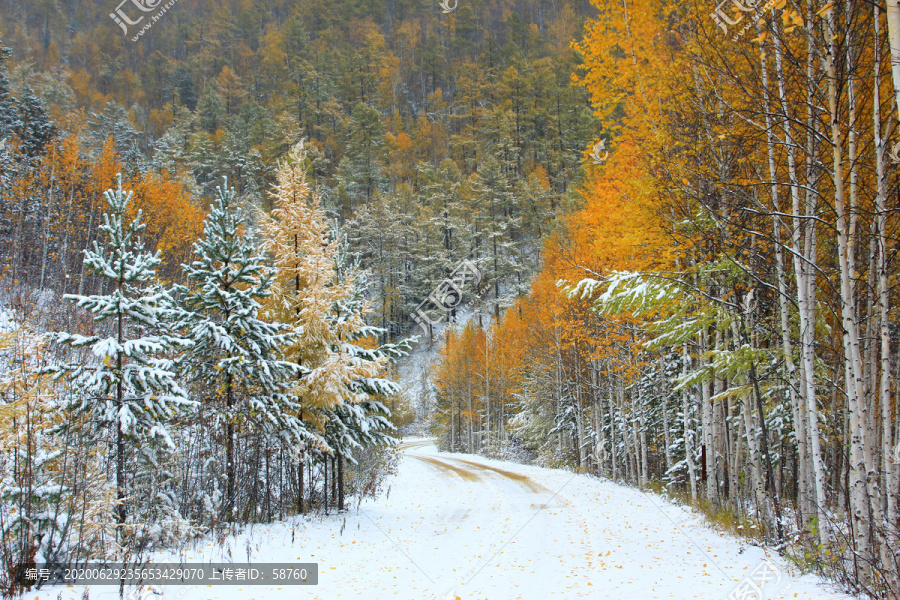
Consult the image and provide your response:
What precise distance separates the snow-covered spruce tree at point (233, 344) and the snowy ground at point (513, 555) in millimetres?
1910

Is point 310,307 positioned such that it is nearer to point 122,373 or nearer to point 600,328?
point 122,373

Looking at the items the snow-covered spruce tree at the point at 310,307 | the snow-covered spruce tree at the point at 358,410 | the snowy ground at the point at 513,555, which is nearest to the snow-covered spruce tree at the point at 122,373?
the snowy ground at the point at 513,555

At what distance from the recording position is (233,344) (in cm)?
862

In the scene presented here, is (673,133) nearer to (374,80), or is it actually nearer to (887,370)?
(887,370)

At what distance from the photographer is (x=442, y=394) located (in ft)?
115

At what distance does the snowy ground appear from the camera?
549cm

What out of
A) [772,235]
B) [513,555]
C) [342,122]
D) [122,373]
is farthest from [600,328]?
[342,122]

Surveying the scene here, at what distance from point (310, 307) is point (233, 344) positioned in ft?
6.17

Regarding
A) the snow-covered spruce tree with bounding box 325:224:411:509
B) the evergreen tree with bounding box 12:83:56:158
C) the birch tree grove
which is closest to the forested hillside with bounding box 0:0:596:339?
the evergreen tree with bounding box 12:83:56:158

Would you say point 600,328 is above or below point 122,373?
above

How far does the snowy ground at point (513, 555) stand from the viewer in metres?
5.49

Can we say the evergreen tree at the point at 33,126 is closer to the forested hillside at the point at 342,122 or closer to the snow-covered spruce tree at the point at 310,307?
the forested hillside at the point at 342,122

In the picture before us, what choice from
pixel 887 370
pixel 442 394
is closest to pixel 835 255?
pixel 887 370

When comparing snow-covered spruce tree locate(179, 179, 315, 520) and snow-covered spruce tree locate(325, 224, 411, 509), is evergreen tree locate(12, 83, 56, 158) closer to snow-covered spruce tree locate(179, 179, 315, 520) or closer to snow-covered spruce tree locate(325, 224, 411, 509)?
snow-covered spruce tree locate(179, 179, 315, 520)
